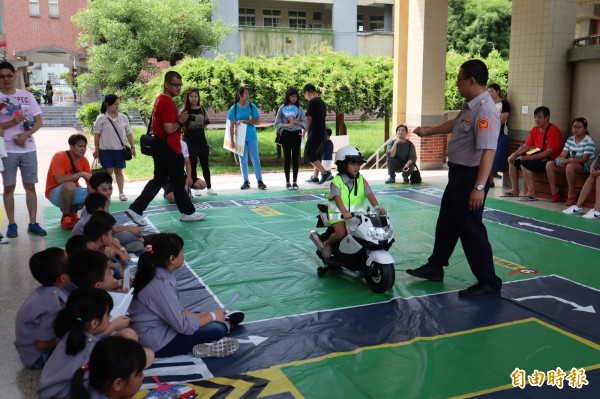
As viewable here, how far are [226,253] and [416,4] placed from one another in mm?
8764

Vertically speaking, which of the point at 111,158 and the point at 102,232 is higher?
the point at 111,158

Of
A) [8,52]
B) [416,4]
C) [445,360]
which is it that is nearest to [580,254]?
[445,360]

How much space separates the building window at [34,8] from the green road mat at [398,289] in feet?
109

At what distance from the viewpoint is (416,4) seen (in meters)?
13.2

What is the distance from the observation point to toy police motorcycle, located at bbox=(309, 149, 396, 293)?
209 inches

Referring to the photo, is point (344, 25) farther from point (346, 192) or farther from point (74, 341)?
point (74, 341)

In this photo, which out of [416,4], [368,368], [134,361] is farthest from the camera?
[416,4]

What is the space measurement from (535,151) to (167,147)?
239 inches

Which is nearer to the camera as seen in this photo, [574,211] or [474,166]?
[474,166]

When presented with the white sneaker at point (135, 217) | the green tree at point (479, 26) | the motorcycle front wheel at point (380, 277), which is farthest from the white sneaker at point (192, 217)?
the green tree at point (479, 26)

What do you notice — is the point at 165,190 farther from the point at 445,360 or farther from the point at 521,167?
the point at 445,360

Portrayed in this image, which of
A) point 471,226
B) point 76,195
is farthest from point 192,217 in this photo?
point 471,226

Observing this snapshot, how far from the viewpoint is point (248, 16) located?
113 ft

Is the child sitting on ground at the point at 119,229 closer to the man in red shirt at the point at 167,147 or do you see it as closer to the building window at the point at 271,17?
the man in red shirt at the point at 167,147
